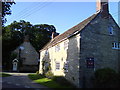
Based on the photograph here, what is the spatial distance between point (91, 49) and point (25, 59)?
31190mm

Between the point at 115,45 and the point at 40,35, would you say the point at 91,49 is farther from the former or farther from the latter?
the point at 40,35

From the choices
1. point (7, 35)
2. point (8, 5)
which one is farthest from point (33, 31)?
A: point (8, 5)

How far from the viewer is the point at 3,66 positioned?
167 feet

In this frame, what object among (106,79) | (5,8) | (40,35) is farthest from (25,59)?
(106,79)

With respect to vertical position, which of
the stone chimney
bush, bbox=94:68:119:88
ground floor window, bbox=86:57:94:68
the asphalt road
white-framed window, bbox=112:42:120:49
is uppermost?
the stone chimney

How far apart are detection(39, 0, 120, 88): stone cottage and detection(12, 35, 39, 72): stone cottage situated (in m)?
24.5

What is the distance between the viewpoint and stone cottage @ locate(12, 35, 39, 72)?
4720 centimetres

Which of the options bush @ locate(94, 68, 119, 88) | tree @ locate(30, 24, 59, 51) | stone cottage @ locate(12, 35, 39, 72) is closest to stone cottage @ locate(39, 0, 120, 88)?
bush @ locate(94, 68, 119, 88)

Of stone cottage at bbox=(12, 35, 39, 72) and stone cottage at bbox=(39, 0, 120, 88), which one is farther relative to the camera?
stone cottage at bbox=(12, 35, 39, 72)

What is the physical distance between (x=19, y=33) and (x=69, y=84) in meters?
45.0

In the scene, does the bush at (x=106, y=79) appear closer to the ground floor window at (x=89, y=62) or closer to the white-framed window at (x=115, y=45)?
the ground floor window at (x=89, y=62)

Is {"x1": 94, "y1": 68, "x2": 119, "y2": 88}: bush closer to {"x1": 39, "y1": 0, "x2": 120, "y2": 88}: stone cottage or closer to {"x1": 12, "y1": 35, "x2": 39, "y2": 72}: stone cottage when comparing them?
{"x1": 39, "y1": 0, "x2": 120, "y2": 88}: stone cottage

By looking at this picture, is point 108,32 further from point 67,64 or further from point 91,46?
point 67,64

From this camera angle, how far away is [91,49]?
2123 cm
